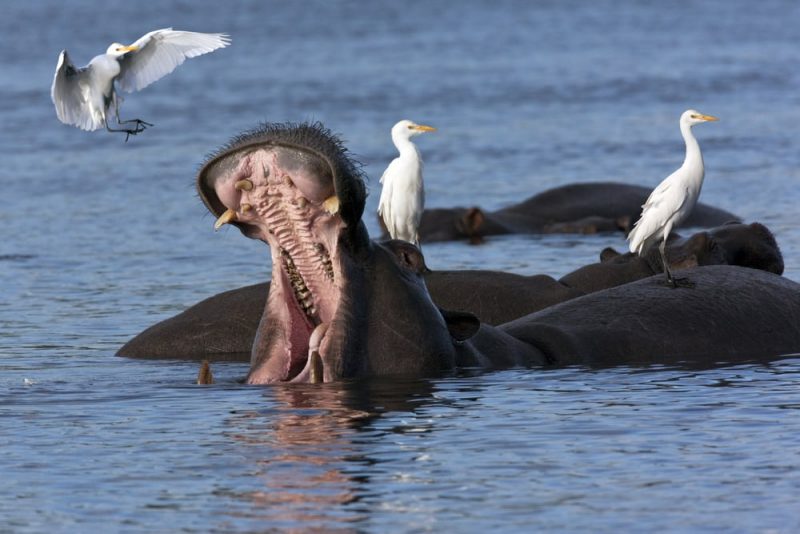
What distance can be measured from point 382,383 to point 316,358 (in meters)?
0.37

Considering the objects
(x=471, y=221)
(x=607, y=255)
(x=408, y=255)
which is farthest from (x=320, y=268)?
(x=471, y=221)

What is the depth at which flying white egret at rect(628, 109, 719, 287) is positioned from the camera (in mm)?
12352

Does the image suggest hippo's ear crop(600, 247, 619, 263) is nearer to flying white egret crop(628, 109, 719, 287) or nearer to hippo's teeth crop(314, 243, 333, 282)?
flying white egret crop(628, 109, 719, 287)

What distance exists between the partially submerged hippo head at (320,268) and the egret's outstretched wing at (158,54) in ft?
23.0

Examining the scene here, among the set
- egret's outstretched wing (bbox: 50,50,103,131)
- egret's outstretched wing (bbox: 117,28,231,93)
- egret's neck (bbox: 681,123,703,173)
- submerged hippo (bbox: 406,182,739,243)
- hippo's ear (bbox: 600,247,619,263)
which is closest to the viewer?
hippo's ear (bbox: 600,247,619,263)

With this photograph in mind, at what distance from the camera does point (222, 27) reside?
2360 inches

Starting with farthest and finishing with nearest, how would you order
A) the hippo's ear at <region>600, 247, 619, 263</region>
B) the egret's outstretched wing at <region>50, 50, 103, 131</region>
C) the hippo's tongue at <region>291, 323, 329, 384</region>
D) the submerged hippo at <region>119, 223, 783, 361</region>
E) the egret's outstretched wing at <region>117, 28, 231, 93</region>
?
the egret's outstretched wing at <region>117, 28, 231, 93</region>
the egret's outstretched wing at <region>50, 50, 103, 131</region>
the hippo's ear at <region>600, 247, 619, 263</region>
the submerged hippo at <region>119, 223, 783, 361</region>
the hippo's tongue at <region>291, 323, 329, 384</region>

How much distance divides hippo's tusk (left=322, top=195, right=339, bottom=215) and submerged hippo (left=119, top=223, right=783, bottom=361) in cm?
338

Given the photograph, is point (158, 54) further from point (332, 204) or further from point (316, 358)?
point (332, 204)

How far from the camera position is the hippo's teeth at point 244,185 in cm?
754

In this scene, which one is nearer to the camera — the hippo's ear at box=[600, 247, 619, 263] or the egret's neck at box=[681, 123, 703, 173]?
the hippo's ear at box=[600, 247, 619, 263]

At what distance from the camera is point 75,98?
49.9 ft

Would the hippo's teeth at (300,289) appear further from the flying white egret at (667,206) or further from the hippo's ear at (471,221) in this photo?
the hippo's ear at (471,221)

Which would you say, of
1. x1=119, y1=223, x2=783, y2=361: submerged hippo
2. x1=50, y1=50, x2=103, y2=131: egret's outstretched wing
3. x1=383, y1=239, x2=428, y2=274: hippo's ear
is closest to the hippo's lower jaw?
x1=383, y1=239, x2=428, y2=274: hippo's ear
